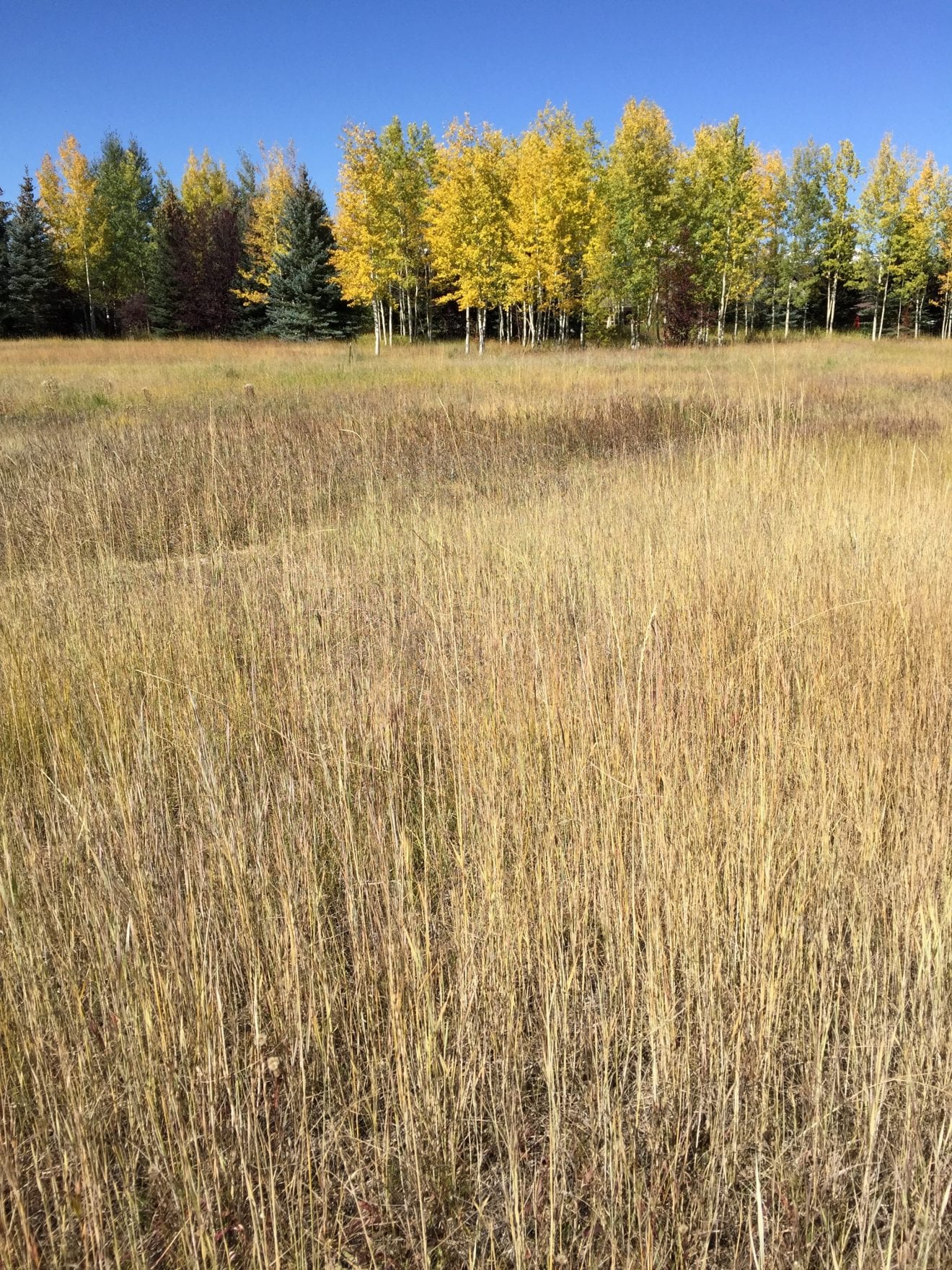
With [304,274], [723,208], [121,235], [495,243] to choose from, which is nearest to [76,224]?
[121,235]

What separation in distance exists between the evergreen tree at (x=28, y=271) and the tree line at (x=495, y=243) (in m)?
0.09

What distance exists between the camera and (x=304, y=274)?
103 feet

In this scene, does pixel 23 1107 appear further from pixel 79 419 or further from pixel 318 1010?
pixel 79 419

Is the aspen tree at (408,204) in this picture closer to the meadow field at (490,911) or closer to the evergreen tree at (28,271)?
the evergreen tree at (28,271)

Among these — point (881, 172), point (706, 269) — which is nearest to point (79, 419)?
point (706, 269)

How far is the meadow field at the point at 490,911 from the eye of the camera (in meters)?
1.16

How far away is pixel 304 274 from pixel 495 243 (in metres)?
8.10

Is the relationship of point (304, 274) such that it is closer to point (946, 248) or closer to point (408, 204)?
point (408, 204)

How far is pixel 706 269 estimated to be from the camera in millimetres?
34000

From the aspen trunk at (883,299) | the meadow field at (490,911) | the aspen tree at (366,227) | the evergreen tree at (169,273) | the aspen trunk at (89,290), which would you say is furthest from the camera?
the aspen trunk at (883,299)

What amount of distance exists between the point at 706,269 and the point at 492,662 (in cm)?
3672

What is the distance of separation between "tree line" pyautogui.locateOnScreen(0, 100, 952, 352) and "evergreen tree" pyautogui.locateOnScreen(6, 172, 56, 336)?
9cm

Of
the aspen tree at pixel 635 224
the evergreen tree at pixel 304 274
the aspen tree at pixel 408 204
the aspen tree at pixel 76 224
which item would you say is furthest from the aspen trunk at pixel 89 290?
the aspen tree at pixel 635 224

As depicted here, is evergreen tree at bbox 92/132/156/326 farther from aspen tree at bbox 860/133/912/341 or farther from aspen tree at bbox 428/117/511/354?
aspen tree at bbox 860/133/912/341
